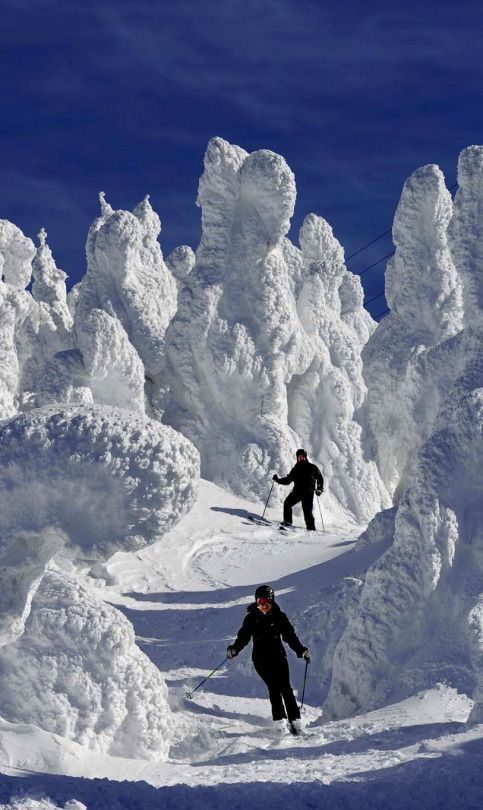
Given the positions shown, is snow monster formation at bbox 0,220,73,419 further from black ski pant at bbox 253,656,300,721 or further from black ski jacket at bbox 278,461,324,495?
black ski pant at bbox 253,656,300,721

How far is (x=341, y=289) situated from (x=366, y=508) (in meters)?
13.8

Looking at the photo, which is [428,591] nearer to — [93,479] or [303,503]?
[93,479]

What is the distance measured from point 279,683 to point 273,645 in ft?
0.92

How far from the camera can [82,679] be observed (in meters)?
9.08

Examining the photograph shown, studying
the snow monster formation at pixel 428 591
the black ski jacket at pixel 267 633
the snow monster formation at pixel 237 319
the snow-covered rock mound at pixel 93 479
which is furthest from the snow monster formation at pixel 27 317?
the snow-covered rock mound at pixel 93 479

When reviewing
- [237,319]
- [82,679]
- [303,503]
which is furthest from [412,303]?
[82,679]

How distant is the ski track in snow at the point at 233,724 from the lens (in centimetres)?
614

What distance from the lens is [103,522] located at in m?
7.84

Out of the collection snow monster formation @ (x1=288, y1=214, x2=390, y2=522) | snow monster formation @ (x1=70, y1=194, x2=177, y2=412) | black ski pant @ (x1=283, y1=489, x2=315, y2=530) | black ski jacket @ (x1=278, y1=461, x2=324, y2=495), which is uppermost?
snow monster formation @ (x1=70, y1=194, x2=177, y2=412)

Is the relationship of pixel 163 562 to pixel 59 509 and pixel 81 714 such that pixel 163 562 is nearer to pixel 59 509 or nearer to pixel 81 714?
pixel 81 714

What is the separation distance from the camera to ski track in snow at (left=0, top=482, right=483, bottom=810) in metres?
6.14

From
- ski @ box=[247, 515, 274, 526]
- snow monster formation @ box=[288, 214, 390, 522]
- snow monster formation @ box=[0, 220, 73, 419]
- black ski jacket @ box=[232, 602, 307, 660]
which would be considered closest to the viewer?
black ski jacket @ box=[232, 602, 307, 660]

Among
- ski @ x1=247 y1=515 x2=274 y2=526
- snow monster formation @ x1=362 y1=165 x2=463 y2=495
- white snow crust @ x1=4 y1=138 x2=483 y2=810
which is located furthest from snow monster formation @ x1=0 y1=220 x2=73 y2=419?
snow monster formation @ x1=362 y1=165 x2=463 y2=495

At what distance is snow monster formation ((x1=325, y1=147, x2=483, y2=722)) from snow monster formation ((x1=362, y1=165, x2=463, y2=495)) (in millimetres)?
14858
